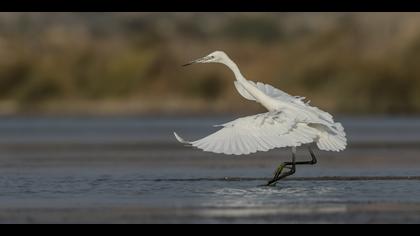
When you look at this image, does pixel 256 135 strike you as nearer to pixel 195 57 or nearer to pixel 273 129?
pixel 273 129

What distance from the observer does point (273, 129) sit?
18688mm

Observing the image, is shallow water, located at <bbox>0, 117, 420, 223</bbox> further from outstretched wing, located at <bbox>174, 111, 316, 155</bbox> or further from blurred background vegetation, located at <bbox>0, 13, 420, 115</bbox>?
blurred background vegetation, located at <bbox>0, 13, 420, 115</bbox>

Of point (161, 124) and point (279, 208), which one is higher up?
point (161, 124)

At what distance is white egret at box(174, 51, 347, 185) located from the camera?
60.2ft

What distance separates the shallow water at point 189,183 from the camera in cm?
1594

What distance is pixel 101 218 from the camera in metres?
15.6

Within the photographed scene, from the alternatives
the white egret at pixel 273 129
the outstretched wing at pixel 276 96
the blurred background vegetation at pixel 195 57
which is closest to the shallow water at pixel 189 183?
the white egret at pixel 273 129

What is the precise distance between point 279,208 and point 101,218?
234 cm

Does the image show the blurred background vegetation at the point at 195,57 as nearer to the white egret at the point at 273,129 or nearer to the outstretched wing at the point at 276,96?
the outstretched wing at the point at 276,96

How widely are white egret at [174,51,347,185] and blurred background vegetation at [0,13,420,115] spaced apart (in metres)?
23.4

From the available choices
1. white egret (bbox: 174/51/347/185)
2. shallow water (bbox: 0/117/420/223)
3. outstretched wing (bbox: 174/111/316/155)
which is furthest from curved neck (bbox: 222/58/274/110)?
shallow water (bbox: 0/117/420/223)
